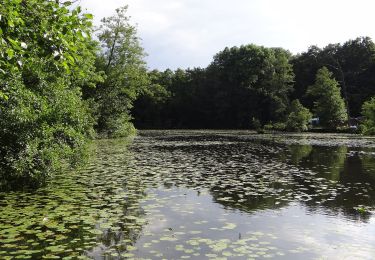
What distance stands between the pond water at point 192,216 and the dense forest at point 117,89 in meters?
1.67

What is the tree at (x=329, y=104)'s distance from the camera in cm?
5562

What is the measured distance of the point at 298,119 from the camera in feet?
187

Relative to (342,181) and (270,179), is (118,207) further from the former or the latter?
(342,181)

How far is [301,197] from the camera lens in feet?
37.6

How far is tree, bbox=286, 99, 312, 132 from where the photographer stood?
2221 inches

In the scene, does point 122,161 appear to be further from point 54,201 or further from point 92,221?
point 92,221

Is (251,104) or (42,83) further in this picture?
(251,104)

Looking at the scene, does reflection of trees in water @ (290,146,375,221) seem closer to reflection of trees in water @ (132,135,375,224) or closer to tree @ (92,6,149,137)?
reflection of trees in water @ (132,135,375,224)

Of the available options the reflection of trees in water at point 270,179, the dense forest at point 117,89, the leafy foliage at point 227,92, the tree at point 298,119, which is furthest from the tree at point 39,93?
the leafy foliage at point 227,92

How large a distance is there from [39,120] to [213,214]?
597cm

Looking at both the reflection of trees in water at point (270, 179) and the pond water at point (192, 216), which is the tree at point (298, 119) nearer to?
the reflection of trees in water at point (270, 179)

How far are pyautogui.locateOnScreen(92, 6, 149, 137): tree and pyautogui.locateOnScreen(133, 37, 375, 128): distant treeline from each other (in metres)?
20.7

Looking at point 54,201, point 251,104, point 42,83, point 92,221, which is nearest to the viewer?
point 92,221

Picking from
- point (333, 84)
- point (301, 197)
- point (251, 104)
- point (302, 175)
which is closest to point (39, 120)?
point (301, 197)
